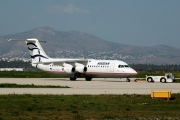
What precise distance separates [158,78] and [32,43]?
20349 millimetres

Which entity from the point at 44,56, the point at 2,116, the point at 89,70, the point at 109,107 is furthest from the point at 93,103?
the point at 44,56

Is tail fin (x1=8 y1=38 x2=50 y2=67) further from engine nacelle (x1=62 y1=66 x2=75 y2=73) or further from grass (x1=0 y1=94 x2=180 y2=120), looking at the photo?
grass (x1=0 y1=94 x2=180 y2=120)

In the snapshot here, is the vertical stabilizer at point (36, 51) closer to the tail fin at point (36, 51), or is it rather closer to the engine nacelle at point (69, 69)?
the tail fin at point (36, 51)

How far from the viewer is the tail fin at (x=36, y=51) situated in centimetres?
7694

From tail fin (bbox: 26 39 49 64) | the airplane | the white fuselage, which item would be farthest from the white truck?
tail fin (bbox: 26 39 49 64)

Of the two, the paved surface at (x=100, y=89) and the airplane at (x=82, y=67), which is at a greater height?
the airplane at (x=82, y=67)

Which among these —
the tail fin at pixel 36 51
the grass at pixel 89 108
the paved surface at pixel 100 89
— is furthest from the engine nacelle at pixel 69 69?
the grass at pixel 89 108

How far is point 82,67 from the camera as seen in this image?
71.9 metres

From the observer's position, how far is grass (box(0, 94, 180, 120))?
23.4 metres

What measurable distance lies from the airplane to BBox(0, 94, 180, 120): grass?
3491 cm

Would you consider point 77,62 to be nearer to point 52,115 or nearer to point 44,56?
point 44,56

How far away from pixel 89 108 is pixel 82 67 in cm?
4535

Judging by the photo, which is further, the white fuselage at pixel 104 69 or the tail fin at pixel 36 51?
the tail fin at pixel 36 51

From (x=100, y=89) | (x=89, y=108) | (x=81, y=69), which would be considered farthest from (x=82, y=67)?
(x=89, y=108)
